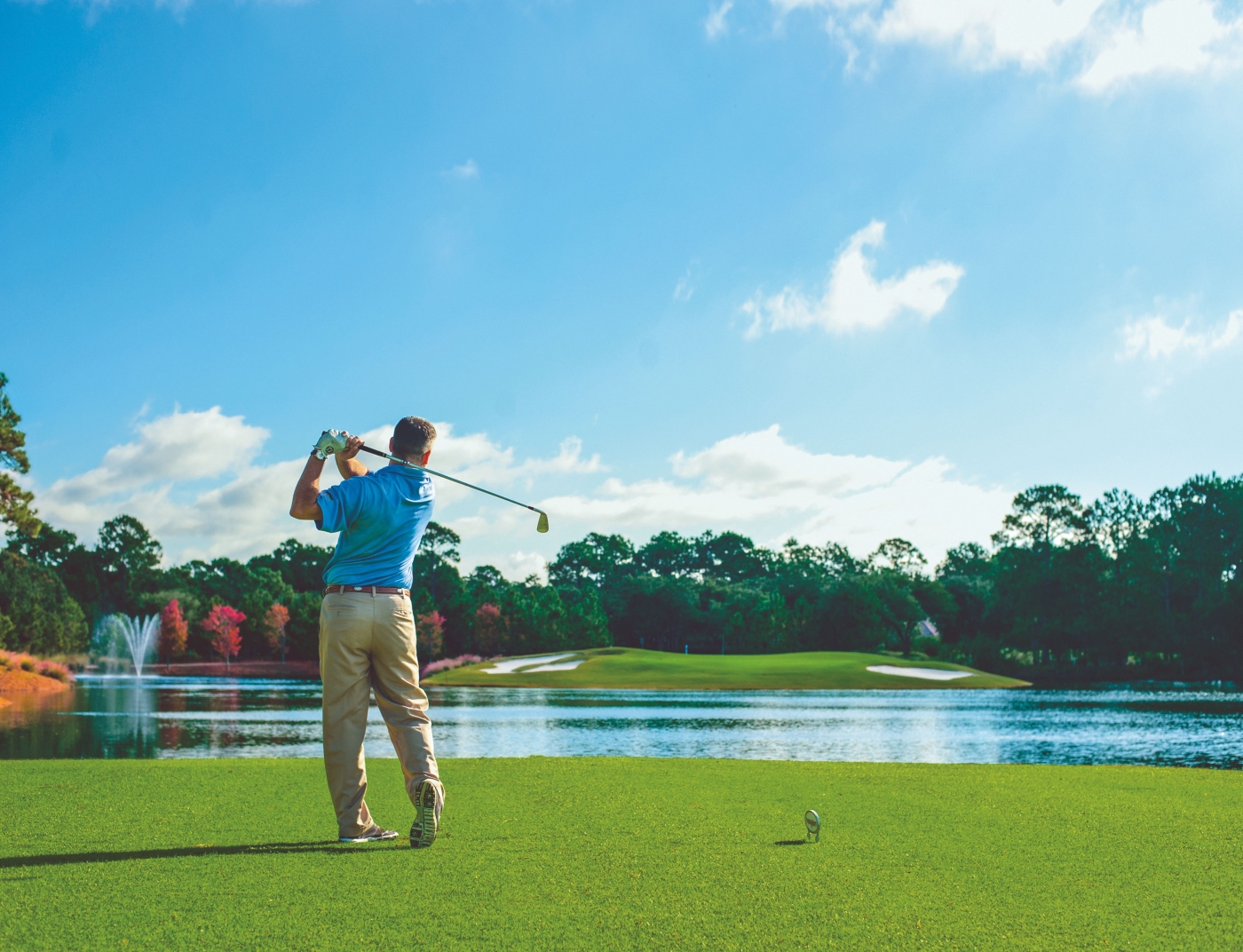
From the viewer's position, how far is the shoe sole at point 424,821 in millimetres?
4797

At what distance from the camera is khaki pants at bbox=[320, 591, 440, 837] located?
5.02 metres

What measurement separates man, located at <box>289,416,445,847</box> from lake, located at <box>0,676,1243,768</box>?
893cm

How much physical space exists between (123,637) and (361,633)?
3352 inches

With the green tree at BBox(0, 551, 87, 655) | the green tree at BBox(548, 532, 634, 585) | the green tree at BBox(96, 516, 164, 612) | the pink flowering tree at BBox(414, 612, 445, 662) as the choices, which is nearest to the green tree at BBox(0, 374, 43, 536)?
the green tree at BBox(0, 551, 87, 655)

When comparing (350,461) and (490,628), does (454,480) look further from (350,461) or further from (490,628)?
(490,628)

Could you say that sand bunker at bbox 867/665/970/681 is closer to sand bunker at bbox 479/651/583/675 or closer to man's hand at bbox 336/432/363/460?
sand bunker at bbox 479/651/583/675

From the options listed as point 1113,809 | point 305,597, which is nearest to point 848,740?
point 1113,809

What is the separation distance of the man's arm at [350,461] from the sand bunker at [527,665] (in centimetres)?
4673

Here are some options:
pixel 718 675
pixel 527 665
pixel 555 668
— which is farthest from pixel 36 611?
pixel 718 675

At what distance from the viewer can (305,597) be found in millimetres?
79875

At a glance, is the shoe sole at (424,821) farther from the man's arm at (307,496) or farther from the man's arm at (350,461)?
the man's arm at (350,461)

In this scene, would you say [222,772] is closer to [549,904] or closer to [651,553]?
[549,904]

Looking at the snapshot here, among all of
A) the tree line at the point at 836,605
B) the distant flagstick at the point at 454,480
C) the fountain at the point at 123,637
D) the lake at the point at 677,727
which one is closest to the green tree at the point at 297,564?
the tree line at the point at 836,605

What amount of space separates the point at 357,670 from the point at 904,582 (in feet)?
281
